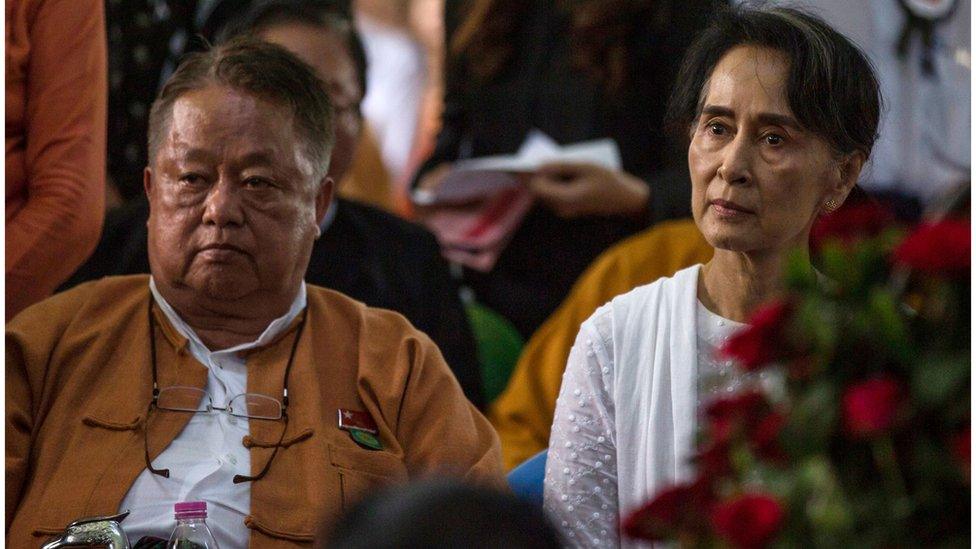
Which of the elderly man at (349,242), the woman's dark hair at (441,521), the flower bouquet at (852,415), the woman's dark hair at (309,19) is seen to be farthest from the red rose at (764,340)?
the woman's dark hair at (309,19)

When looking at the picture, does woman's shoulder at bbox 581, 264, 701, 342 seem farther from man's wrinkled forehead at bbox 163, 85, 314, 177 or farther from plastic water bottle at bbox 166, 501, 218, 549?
plastic water bottle at bbox 166, 501, 218, 549

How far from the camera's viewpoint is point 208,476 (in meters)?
2.19

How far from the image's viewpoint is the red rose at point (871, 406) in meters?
1.15

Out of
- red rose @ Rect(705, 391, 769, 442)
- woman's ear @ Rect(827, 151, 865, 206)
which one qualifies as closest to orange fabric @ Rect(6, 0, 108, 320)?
woman's ear @ Rect(827, 151, 865, 206)

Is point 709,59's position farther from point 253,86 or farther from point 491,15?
point 491,15

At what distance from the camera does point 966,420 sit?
1195 millimetres

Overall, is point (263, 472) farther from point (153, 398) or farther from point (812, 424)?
point (812, 424)

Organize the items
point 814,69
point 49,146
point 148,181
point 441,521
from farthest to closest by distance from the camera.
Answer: point 49,146
point 148,181
point 814,69
point 441,521

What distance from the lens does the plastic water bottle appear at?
2000 mm

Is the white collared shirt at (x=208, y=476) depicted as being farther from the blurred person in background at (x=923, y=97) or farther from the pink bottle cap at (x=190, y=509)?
the blurred person in background at (x=923, y=97)

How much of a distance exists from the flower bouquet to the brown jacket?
0.95 m

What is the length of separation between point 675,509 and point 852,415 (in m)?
0.19

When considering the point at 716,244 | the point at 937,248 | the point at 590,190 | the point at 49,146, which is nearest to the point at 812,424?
the point at 937,248

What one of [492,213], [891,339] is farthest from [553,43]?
[891,339]
